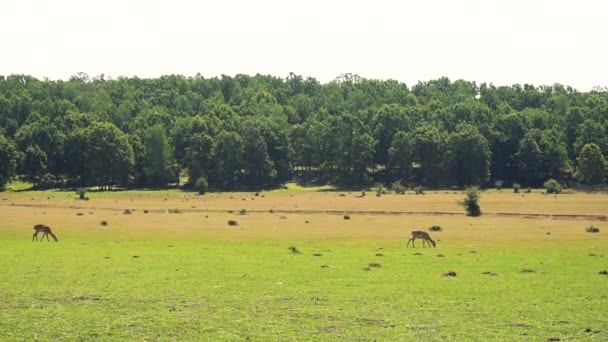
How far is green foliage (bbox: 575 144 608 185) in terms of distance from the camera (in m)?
133

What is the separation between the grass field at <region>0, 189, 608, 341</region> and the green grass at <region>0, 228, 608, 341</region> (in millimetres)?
68

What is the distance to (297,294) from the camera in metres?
27.5

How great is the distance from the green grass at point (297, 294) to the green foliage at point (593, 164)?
94.2 meters

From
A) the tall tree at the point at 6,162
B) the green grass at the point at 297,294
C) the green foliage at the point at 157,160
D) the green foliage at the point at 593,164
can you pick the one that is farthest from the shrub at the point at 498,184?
the green grass at the point at 297,294

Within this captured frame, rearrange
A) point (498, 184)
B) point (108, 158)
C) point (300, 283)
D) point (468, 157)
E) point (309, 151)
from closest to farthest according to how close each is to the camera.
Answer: point (300, 283) < point (498, 184) < point (108, 158) < point (468, 157) < point (309, 151)

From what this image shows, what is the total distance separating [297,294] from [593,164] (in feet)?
388

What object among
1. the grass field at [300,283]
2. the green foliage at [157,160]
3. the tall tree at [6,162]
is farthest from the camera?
the green foliage at [157,160]

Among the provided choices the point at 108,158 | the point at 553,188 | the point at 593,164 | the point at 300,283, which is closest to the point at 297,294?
the point at 300,283

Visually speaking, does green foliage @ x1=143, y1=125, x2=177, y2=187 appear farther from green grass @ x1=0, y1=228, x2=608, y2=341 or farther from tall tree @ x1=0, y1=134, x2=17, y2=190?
green grass @ x1=0, y1=228, x2=608, y2=341

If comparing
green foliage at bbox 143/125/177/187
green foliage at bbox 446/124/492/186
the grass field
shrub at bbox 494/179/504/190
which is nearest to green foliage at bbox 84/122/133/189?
green foliage at bbox 143/125/177/187

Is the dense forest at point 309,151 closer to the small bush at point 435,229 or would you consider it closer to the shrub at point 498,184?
the shrub at point 498,184

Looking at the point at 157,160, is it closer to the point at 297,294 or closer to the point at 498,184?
the point at 498,184

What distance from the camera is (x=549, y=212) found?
267 ft

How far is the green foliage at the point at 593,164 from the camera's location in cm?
13275
